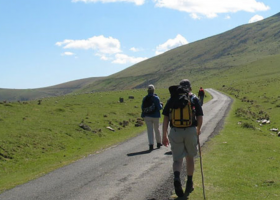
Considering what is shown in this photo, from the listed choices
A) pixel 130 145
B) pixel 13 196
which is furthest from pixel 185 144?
pixel 130 145

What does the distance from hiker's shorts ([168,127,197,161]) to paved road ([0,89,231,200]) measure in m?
1.31

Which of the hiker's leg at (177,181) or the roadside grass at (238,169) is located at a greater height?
the hiker's leg at (177,181)

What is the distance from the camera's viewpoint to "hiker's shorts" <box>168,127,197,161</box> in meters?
8.04

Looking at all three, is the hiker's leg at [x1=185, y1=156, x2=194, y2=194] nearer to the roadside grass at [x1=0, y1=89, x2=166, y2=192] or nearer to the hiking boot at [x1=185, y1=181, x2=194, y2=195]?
the hiking boot at [x1=185, y1=181, x2=194, y2=195]

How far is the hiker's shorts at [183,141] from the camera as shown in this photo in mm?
8039

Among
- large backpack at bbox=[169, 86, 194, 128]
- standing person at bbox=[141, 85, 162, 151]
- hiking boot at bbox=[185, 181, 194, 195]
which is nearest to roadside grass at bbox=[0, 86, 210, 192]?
standing person at bbox=[141, 85, 162, 151]

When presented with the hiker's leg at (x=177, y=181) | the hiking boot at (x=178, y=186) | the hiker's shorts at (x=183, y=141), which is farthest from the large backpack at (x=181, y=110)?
the hiking boot at (x=178, y=186)

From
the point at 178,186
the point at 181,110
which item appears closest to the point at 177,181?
the point at 178,186

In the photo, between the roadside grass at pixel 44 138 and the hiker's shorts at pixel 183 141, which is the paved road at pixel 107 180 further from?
the hiker's shorts at pixel 183 141

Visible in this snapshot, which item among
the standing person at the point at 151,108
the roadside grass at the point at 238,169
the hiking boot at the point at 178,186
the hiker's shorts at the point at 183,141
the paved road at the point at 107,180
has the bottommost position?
the roadside grass at the point at 238,169

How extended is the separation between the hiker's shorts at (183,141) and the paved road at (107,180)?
1.31 metres

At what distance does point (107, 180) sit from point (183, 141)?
335 cm

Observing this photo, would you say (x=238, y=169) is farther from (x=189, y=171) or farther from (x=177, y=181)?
(x=177, y=181)

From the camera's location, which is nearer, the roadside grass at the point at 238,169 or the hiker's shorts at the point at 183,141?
the hiker's shorts at the point at 183,141
